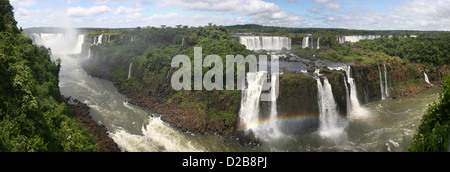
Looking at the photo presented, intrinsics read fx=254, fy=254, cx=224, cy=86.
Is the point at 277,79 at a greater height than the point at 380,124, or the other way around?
the point at 277,79

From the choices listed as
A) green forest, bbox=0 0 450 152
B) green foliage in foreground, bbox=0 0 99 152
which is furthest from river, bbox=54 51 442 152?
green foliage in foreground, bbox=0 0 99 152

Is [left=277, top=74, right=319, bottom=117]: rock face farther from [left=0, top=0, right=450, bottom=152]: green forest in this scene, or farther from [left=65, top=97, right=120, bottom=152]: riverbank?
[left=65, top=97, right=120, bottom=152]: riverbank

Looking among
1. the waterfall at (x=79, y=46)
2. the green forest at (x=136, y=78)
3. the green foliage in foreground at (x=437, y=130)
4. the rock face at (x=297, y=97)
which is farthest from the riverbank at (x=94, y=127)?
the waterfall at (x=79, y=46)

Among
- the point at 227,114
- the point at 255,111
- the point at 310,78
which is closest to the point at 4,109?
the point at 227,114

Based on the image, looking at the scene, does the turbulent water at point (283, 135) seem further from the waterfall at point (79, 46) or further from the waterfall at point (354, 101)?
the waterfall at point (79, 46)

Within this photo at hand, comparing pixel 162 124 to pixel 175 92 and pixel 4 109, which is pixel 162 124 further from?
pixel 4 109
